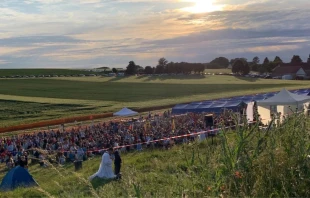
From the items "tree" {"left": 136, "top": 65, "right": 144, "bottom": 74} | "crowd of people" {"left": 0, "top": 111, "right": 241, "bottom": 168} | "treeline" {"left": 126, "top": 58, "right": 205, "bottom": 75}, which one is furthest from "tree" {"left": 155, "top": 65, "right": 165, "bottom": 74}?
"crowd of people" {"left": 0, "top": 111, "right": 241, "bottom": 168}

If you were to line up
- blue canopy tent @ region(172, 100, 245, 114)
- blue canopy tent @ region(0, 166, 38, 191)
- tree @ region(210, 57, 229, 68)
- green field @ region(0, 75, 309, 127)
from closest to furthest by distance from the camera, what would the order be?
blue canopy tent @ region(0, 166, 38, 191)
blue canopy tent @ region(172, 100, 245, 114)
green field @ region(0, 75, 309, 127)
tree @ region(210, 57, 229, 68)

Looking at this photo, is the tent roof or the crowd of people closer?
the crowd of people

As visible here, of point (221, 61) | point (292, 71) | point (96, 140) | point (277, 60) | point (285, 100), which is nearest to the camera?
point (96, 140)

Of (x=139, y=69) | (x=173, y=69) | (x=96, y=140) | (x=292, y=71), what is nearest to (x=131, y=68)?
(x=139, y=69)

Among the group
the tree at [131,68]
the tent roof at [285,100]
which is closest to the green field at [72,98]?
the tent roof at [285,100]

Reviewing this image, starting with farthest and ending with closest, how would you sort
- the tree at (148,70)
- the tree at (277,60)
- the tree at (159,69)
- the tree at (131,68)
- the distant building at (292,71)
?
the tree at (277,60), the tree at (159,69), the tree at (148,70), the tree at (131,68), the distant building at (292,71)

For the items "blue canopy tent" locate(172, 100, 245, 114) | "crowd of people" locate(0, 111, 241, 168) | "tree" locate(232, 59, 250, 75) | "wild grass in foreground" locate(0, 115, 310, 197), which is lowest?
"crowd of people" locate(0, 111, 241, 168)

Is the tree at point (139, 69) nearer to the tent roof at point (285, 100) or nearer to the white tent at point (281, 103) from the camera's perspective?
the white tent at point (281, 103)

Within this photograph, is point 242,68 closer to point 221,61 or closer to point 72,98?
point 72,98

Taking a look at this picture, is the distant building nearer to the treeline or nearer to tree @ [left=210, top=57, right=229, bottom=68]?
the treeline

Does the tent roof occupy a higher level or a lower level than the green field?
higher

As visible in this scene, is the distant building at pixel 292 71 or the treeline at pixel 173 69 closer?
the distant building at pixel 292 71

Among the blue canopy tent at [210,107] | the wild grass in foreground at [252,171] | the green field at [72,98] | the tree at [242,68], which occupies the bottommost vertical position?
the green field at [72,98]

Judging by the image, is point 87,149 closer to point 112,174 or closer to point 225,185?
point 112,174
